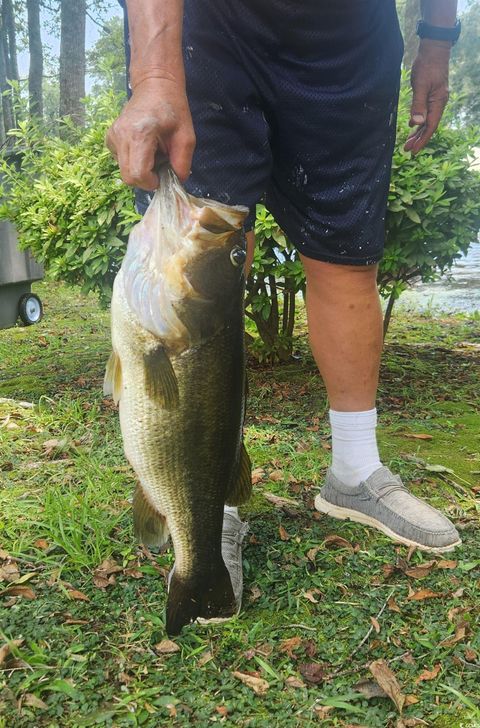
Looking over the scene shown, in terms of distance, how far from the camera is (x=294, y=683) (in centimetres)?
173

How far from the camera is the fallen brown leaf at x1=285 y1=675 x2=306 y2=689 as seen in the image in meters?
1.73

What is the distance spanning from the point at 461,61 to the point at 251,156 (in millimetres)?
26426

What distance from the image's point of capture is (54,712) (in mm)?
1644

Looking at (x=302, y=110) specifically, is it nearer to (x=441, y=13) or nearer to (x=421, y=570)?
(x=441, y=13)

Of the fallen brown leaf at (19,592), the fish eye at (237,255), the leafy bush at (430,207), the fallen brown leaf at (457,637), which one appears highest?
the leafy bush at (430,207)

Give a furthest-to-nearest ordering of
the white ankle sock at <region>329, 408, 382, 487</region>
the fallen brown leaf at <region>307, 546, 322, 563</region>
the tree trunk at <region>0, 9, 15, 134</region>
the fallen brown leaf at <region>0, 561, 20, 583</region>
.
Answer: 1. the tree trunk at <region>0, 9, 15, 134</region>
2. the white ankle sock at <region>329, 408, 382, 487</region>
3. the fallen brown leaf at <region>307, 546, 322, 563</region>
4. the fallen brown leaf at <region>0, 561, 20, 583</region>

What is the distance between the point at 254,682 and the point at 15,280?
561 centimetres

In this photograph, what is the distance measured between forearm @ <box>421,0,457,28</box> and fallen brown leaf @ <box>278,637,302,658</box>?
227cm

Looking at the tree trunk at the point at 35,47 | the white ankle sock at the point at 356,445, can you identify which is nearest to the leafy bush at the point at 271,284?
the white ankle sock at the point at 356,445

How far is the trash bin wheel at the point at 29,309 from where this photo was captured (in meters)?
6.97

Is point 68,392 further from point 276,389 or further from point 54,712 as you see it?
point 54,712

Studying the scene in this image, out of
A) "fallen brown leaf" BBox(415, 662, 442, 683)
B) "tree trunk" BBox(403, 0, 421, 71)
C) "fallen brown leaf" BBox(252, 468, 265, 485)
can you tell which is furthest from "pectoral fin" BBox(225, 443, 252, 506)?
"tree trunk" BBox(403, 0, 421, 71)

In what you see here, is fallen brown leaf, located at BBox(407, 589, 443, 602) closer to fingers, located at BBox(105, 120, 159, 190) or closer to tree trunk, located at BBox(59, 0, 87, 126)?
fingers, located at BBox(105, 120, 159, 190)

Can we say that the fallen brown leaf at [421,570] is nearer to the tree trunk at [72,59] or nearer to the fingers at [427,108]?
the fingers at [427,108]
